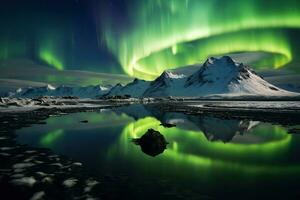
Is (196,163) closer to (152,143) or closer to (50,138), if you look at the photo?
(152,143)

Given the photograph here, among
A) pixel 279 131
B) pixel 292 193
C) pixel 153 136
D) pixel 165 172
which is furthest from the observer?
pixel 279 131

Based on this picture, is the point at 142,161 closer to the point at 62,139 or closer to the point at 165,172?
the point at 165,172

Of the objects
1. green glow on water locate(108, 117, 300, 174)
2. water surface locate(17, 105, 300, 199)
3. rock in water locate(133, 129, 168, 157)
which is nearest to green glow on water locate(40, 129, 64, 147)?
water surface locate(17, 105, 300, 199)

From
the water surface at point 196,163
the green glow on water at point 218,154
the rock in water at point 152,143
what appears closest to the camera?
the water surface at point 196,163

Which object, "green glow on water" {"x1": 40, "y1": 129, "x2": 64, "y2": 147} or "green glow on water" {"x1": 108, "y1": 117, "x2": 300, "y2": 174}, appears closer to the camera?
"green glow on water" {"x1": 108, "y1": 117, "x2": 300, "y2": 174}

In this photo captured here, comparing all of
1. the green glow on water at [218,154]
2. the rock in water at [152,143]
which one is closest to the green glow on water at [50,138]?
the green glow on water at [218,154]

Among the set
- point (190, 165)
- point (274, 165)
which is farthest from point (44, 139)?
point (274, 165)

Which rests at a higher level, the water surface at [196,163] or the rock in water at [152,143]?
the rock in water at [152,143]

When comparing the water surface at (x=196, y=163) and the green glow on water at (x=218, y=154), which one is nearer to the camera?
the water surface at (x=196, y=163)

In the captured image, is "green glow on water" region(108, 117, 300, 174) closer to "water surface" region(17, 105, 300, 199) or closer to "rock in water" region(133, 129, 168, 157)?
"water surface" region(17, 105, 300, 199)

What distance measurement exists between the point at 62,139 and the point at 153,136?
32.2 ft

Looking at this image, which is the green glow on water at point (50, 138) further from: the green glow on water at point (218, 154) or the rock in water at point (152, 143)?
the rock in water at point (152, 143)

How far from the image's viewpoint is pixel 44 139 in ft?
98.6

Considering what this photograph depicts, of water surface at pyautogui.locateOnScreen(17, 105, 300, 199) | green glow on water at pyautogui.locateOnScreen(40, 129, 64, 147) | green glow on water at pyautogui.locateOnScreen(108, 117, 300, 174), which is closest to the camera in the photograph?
water surface at pyautogui.locateOnScreen(17, 105, 300, 199)
